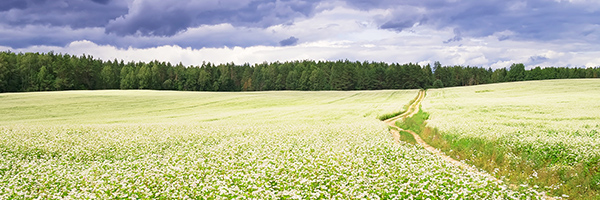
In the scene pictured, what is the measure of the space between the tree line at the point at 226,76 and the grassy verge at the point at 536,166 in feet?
379

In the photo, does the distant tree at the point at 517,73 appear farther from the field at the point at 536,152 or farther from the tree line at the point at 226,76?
→ the field at the point at 536,152

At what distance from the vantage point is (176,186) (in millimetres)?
10062

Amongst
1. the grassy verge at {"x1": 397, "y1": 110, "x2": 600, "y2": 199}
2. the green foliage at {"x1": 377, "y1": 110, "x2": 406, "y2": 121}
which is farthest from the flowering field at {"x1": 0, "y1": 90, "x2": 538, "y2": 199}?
the green foliage at {"x1": 377, "y1": 110, "x2": 406, "y2": 121}

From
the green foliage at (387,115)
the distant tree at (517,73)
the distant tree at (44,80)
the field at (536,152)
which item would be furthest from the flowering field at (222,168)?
the distant tree at (517,73)

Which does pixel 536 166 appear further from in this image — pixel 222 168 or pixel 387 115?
pixel 387 115

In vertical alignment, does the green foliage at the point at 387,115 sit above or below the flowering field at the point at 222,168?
below

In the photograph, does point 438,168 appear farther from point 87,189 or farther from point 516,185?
point 87,189

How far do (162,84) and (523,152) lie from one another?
137 metres

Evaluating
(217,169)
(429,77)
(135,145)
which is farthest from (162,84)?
(217,169)

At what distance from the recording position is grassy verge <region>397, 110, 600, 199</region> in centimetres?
1129

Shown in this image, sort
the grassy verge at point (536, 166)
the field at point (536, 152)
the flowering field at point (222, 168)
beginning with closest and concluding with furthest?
1. the flowering field at point (222, 168)
2. the grassy verge at point (536, 166)
3. the field at point (536, 152)

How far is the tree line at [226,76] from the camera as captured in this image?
352ft

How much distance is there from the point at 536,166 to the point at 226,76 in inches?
5463

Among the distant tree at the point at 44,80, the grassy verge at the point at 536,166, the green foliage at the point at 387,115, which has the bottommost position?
the green foliage at the point at 387,115
